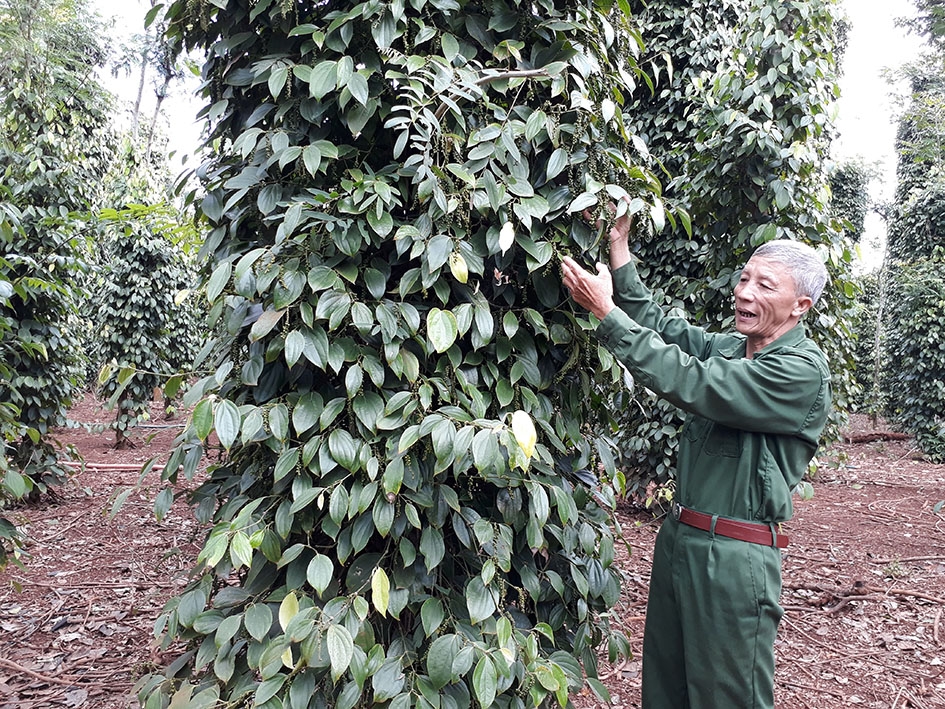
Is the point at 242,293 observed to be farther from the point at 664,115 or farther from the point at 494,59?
the point at 664,115

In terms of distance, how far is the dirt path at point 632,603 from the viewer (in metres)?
2.72

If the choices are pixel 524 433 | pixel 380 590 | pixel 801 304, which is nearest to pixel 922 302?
pixel 801 304

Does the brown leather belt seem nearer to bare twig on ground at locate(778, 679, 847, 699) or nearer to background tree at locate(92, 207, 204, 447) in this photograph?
bare twig on ground at locate(778, 679, 847, 699)

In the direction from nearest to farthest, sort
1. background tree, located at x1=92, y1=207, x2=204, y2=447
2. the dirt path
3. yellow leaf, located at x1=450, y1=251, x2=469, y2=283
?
1. yellow leaf, located at x1=450, y1=251, x2=469, y2=283
2. the dirt path
3. background tree, located at x1=92, y1=207, x2=204, y2=447

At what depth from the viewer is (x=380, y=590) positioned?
1314mm

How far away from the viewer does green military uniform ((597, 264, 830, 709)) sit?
1570 mm

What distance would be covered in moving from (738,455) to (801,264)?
1.62 ft

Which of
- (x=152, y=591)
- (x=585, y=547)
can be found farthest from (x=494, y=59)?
(x=152, y=591)

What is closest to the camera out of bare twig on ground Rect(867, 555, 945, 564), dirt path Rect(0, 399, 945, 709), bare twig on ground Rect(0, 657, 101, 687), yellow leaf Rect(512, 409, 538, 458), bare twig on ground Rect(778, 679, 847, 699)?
yellow leaf Rect(512, 409, 538, 458)

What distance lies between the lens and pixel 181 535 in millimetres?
4832

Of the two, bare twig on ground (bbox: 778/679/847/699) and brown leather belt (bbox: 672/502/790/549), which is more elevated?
brown leather belt (bbox: 672/502/790/549)

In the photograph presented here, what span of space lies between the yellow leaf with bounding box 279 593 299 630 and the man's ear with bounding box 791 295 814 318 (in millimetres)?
1357

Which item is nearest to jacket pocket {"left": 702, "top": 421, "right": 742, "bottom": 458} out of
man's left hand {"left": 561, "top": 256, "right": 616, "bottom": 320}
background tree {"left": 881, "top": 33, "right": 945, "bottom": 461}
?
man's left hand {"left": 561, "top": 256, "right": 616, "bottom": 320}

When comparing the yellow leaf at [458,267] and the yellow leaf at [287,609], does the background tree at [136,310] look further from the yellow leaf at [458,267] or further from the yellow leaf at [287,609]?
the yellow leaf at [458,267]
